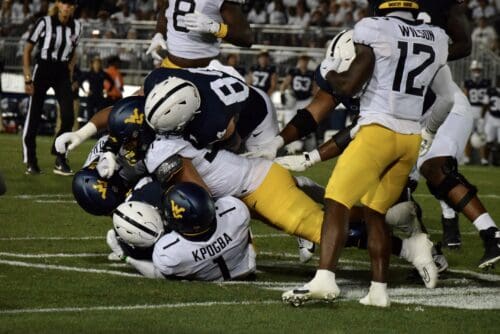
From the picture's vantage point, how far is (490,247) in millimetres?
7004

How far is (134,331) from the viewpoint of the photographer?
16.6 ft

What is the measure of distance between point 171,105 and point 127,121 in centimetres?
51

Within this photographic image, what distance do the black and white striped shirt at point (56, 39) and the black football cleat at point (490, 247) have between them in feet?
23.5

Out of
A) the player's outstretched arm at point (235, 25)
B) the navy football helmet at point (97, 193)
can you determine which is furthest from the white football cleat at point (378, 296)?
the player's outstretched arm at point (235, 25)

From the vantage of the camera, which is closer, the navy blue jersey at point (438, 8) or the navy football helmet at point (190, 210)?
the navy football helmet at point (190, 210)

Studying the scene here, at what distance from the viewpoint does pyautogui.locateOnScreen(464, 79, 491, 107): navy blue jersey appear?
64.2ft

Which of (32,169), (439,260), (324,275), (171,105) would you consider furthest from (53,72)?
(324,275)

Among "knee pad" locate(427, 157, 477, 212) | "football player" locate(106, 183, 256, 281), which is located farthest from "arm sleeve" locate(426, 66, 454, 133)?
"football player" locate(106, 183, 256, 281)

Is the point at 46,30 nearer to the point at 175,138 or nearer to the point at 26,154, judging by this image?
the point at 26,154

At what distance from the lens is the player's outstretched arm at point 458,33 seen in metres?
8.08

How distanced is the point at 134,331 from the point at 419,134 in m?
1.87

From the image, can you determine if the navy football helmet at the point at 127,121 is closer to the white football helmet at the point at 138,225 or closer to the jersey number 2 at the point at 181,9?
the white football helmet at the point at 138,225

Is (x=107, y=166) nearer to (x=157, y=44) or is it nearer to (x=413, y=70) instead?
(x=413, y=70)

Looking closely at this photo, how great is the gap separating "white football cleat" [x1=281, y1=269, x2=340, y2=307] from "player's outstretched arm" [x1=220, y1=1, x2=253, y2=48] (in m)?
2.60
